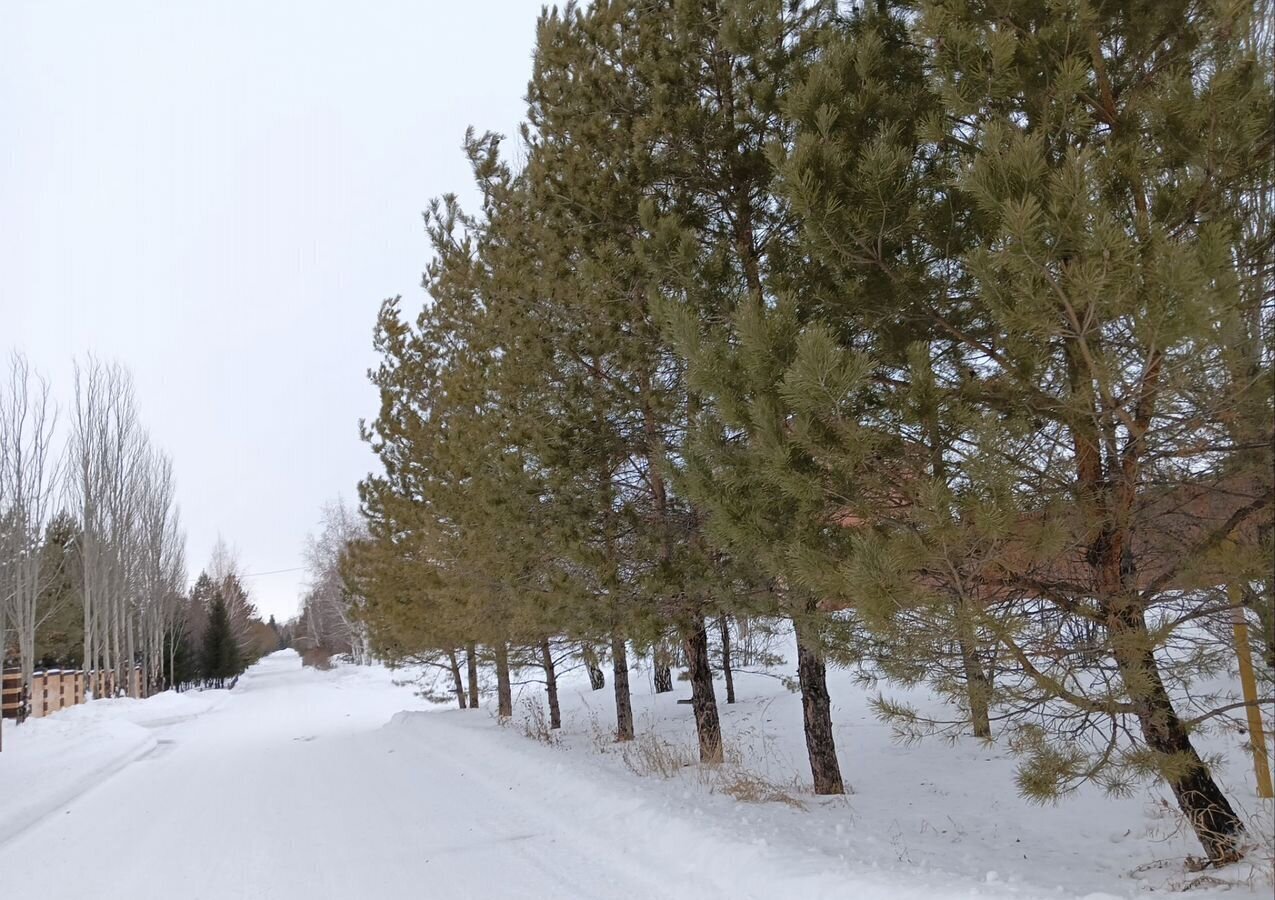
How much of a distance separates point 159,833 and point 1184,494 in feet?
28.8

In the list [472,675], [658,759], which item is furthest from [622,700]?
[472,675]

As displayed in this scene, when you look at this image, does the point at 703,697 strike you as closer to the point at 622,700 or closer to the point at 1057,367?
the point at 622,700

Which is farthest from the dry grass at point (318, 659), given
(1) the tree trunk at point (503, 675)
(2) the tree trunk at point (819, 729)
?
(2) the tree trunk at point (819, 729)

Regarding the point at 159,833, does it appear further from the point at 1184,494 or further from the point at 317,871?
the point at 1184,494

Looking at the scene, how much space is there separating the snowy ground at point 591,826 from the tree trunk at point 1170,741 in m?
0.20

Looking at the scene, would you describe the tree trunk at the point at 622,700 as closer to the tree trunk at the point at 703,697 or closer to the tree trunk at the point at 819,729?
the tree trunk at the point at 703,697

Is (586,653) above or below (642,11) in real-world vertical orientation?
below

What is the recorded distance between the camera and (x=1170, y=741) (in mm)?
4059

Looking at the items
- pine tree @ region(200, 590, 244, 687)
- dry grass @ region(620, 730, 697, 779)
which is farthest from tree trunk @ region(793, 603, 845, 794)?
pine tree @ region(200, 590, 244, 687)

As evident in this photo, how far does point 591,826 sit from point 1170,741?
162 inches

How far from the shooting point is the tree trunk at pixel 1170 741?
3.78m

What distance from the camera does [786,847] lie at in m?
5.06

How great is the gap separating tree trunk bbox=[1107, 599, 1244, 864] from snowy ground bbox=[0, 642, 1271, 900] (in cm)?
20

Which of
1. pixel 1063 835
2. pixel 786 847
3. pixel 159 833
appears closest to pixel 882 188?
pixel 786 847
